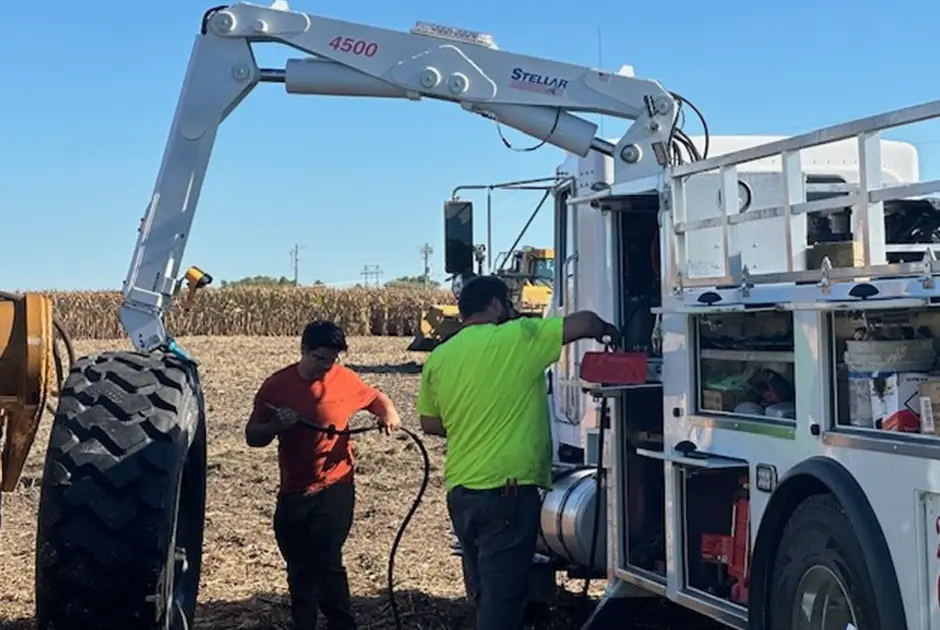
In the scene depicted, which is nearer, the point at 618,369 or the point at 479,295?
the point at 618,369

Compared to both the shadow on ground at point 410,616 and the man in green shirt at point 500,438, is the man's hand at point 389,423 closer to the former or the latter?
the man in green shirt at point 500,438

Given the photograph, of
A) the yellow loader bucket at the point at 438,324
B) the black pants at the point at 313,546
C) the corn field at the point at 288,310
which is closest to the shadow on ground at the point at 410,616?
the black pants at the point at 313,546

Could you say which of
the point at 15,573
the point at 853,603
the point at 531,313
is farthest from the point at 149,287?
the point at 531,313

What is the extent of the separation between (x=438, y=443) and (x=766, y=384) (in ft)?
30.6

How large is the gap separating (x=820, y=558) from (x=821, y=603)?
0.19 metres

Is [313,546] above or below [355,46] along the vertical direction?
below

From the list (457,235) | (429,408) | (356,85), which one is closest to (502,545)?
(429,408)

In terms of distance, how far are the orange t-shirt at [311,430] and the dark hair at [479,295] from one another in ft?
4.19

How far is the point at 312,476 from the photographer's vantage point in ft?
22.6

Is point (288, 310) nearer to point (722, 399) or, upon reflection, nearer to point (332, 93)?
point (332, 93)

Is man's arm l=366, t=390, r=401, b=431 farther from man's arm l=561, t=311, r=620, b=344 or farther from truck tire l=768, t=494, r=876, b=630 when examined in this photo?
truck tire l=768, t=494, r=876, b=630

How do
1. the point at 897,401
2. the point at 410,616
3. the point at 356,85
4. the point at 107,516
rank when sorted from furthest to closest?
the point at 356,85 < the point at 410,616 < the point at 107,516 < the point at 897,401

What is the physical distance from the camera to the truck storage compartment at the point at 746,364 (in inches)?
201

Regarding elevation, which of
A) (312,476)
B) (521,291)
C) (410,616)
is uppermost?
(521,291)
